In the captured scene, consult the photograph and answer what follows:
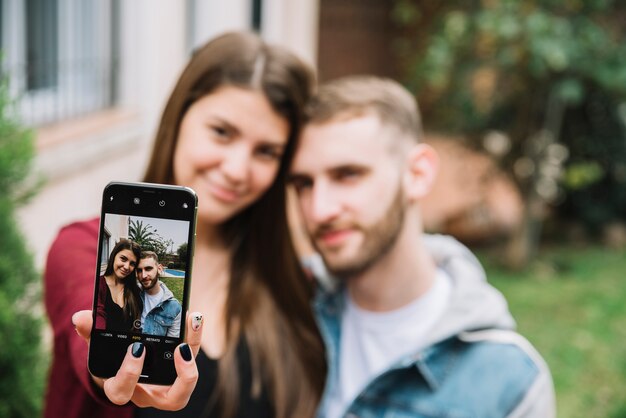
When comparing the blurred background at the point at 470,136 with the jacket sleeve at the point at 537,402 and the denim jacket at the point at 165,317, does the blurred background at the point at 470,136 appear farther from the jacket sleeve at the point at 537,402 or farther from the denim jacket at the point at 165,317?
the jacket sleeve at the point at 537,402

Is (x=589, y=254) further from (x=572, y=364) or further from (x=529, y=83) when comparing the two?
(x=572, y=364)

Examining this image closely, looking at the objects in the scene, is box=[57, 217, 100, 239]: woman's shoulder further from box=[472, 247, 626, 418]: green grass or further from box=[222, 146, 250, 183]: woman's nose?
box=[472, 247, 626, 418]: green grass

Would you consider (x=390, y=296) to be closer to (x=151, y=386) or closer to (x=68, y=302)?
(x=68, y=302)

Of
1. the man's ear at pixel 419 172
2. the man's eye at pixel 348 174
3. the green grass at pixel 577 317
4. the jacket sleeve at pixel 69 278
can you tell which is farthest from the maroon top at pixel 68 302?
the green grass at pixel 577 317

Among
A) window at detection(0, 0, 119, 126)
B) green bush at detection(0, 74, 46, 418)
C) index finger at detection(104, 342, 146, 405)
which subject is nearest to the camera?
index finger at detection(104, 342, 146, 405)

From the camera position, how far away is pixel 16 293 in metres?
1.87

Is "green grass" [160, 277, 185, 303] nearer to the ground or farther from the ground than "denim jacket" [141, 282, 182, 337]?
farther from the ground

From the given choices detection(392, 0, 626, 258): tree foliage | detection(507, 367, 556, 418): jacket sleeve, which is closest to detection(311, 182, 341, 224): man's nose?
detection(507, 367, 556, 418): jacket sleeve

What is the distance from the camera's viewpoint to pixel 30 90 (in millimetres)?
3979

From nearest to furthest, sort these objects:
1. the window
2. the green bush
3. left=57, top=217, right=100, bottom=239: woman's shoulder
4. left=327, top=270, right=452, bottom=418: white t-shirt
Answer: left=57, top=217, right=100, bottom=239: woman's shoulder → the green bush → left=327, top=270, right=452, bottom=418: white t-shirt → the window

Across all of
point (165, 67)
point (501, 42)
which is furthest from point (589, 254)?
point (165, 67)

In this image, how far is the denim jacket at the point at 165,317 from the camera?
946 millimetres

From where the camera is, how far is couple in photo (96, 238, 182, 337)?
0.95m

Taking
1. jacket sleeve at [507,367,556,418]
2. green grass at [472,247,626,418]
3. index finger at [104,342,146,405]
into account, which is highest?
index finger at [104,342,146,405]
